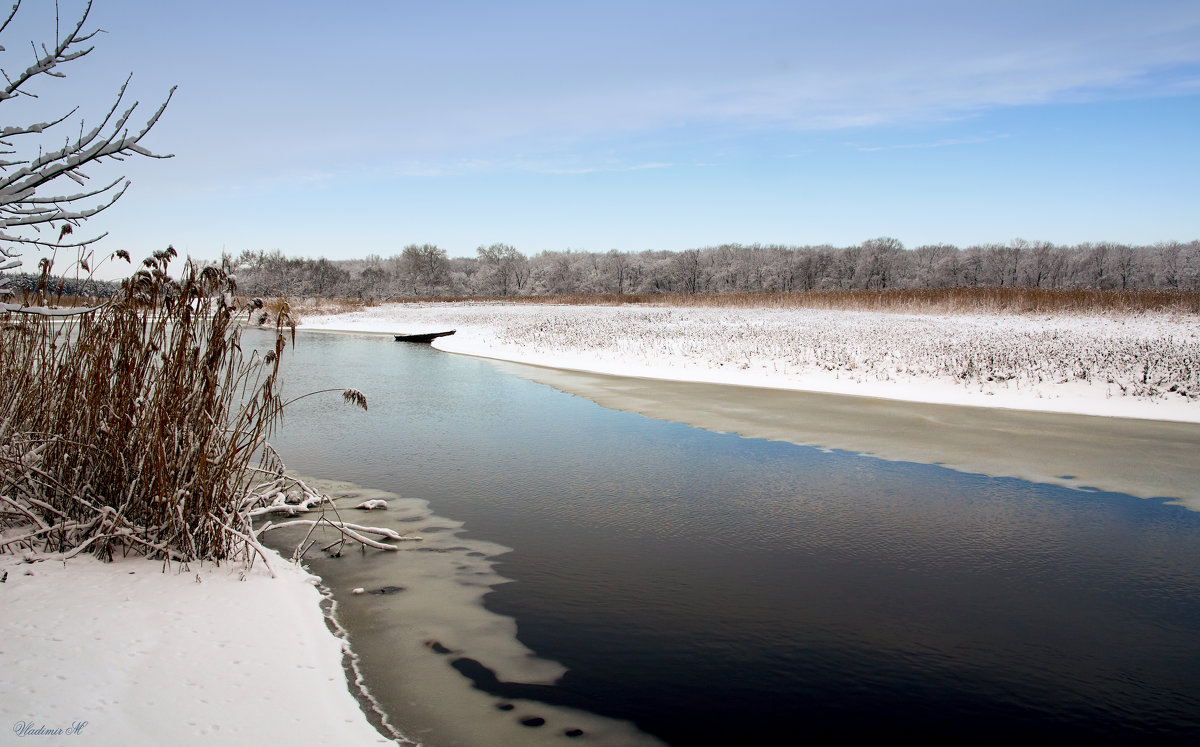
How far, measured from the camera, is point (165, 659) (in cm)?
327

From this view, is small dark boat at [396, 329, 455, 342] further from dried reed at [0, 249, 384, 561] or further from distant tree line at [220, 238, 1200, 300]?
distant tree line at [220, 238, 1200, 300]

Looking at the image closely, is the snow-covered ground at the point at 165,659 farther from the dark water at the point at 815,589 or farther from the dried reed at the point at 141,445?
the dark water at the point at 815,589

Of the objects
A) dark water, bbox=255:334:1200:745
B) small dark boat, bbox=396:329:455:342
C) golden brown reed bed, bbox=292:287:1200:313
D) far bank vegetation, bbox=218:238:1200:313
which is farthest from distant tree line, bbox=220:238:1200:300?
dark water, bbox=255:334:1200:745

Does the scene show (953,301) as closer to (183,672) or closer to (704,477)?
(704,477)

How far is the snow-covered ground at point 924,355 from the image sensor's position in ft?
44.1

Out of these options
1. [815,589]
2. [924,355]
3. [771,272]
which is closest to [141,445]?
[815,589]

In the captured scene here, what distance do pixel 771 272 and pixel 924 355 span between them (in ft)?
309

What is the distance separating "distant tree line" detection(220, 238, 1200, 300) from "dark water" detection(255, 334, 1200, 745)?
3481 inches

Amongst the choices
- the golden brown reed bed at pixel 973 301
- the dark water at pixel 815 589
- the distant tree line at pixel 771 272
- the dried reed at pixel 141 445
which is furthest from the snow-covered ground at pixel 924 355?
the distant tree line at pixel 771 272

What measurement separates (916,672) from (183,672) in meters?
3.54

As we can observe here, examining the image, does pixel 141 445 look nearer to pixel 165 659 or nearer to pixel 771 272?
pixel 165 659

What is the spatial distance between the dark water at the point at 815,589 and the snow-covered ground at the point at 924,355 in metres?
7.07

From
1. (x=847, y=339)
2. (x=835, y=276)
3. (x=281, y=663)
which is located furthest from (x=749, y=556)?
(x=835, y=276)

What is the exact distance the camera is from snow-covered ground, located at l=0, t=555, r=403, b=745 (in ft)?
9.02
